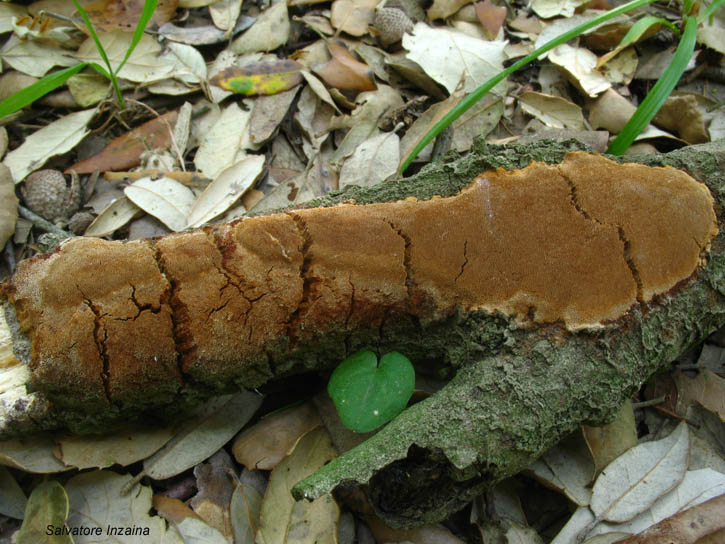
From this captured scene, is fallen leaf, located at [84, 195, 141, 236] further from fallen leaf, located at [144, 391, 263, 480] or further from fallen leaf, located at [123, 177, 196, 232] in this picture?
fallen leaf, located at [144, 391, 263, 480]

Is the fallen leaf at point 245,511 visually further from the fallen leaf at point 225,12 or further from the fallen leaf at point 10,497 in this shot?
the fallen leaf at point 225,12

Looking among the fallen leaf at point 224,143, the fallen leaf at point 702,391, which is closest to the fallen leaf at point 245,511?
the fallen leaf at point 224,143

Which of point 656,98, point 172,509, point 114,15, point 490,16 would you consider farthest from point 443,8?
point 172,509

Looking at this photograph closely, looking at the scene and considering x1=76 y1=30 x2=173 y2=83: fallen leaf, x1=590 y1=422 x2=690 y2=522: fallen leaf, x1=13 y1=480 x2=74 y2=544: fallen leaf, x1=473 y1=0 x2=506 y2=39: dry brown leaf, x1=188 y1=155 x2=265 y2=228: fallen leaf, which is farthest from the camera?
x1=473 y1=0 x2=506 y2=39: dry brown leaf

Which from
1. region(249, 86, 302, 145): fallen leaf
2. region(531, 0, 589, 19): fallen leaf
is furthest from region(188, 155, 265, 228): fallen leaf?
region(531, 0, 589, 19): fallen leaf

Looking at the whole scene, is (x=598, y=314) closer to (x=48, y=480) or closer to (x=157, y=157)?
(x=48, y=480)
